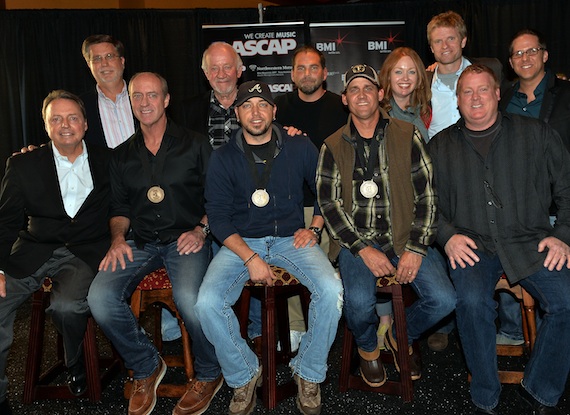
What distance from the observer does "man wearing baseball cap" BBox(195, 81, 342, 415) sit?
3111 mm

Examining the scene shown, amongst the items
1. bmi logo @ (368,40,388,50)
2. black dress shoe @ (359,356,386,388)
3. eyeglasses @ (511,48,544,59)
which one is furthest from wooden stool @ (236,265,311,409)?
bmi logo @ (368,40,388,50)

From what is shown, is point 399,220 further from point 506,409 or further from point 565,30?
point 565,30

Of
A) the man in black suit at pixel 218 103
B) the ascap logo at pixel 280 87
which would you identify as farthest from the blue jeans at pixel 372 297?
the ascap logo at pixel 280 87

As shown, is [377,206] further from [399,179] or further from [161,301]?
[161,301]

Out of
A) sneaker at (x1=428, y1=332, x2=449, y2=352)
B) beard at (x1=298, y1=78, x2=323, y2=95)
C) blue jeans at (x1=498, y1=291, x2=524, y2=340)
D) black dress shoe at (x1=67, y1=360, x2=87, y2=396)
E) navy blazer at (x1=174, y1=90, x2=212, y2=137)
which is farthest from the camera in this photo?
beard at (x1=298, y1=78, x2=323, y2=95)

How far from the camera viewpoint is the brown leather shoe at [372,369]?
132 inches

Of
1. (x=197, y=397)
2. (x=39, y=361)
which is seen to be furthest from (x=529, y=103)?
(x=39, y=361)

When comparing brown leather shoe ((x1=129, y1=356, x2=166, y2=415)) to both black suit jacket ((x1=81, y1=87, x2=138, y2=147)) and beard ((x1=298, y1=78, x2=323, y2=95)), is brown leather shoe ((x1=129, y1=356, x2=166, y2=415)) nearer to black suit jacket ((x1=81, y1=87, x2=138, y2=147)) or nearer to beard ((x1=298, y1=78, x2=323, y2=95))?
black suit jacket ((x1=81, y1=87, x2=138, y2=147))

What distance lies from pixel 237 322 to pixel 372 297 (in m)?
0.71

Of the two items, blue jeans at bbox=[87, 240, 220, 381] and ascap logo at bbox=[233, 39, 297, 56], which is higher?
ascap logo at bbox=[233, 39, 297, 56]

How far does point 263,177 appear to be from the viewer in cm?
337

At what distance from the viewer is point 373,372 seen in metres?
3.34

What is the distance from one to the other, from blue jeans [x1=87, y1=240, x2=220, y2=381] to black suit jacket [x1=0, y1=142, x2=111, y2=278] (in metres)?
0.23

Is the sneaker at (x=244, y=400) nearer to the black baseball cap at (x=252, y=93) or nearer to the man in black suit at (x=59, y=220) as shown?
the man in black suit at (x=59, y=220)
